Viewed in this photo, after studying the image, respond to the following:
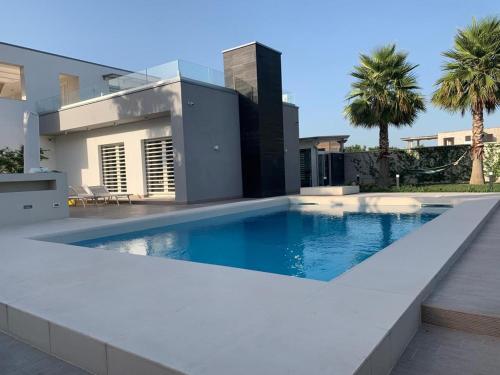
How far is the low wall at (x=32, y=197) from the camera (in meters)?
9.58

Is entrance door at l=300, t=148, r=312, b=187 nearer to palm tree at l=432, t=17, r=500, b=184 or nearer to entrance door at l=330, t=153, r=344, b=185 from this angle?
entrance door at l=330, t=153, r=344, b=185

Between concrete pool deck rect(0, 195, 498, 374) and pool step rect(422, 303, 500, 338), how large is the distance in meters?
0.15

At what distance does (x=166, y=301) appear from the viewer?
324cm

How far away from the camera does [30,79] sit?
18.5 metres

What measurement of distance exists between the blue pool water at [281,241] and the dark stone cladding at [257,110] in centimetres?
470

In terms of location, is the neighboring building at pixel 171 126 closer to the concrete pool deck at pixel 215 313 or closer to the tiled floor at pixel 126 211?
the tiled floor at pixel 126 211

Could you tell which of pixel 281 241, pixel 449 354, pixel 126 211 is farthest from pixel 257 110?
pixel 449 354

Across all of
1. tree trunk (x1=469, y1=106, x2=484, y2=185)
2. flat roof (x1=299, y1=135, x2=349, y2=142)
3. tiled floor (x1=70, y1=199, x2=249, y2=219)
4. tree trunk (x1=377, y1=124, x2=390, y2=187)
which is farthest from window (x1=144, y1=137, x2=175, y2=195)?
tree trunk (x1=469, y1=106, x2=484, y2=185)

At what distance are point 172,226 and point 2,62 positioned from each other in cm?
1400

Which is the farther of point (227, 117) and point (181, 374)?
point (227, 117)

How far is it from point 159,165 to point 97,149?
4.05 metres

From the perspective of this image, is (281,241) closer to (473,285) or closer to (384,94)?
(473,285)

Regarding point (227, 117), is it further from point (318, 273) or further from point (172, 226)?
point (318, 273)

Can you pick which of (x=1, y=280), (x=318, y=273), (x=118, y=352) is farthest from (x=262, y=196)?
(x=118, y=352)
